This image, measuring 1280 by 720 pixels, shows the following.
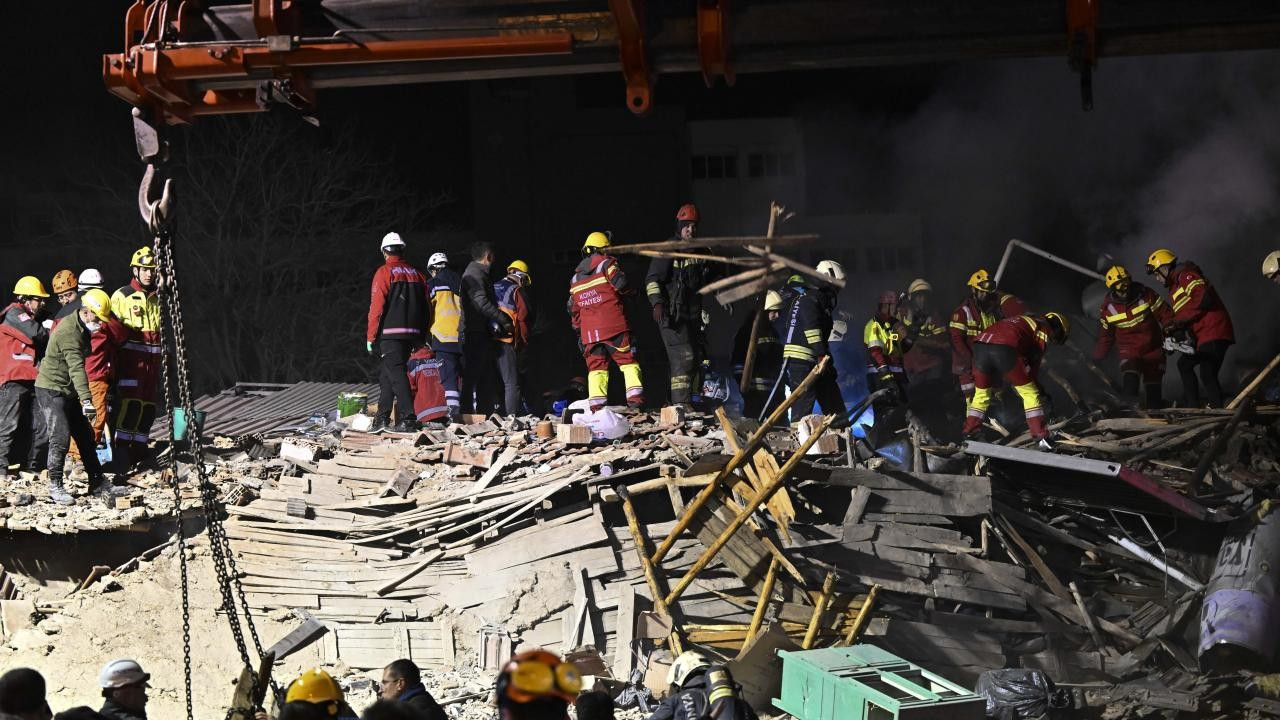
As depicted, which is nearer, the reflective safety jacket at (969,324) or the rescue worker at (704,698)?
the rescue worker at (704,698)

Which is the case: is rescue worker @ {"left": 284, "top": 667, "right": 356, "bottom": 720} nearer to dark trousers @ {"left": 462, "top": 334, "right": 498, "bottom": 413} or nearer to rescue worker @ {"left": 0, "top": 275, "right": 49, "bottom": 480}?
rescue worker @ {"left": 0, "top": 275, "right": 49, "bottom": 480}

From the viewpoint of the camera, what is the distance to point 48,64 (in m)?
25.3

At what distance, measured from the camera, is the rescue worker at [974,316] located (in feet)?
49.0

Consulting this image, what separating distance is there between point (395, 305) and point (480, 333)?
132 centimetres

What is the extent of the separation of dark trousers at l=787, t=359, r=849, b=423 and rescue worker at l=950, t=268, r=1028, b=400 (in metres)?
2.16

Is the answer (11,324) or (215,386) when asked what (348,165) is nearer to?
(215,386)

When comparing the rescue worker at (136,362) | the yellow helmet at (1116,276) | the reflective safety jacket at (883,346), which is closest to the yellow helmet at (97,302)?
the rescue worker at (136,362)

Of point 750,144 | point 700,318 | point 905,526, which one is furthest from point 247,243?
point 905,526

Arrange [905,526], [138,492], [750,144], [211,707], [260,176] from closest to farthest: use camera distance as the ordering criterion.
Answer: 1. [211,707]
2. [905,526]
3. [138,492]
4. [260,176]
5. [750,144]

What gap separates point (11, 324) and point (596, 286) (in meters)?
5.59

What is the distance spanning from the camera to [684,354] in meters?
13.5

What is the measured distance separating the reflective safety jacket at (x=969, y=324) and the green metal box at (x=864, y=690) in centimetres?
605

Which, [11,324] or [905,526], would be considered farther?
[11,324]

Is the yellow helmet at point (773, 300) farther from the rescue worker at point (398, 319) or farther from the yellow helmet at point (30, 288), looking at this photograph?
the yellow helmet at point (30, 288)
